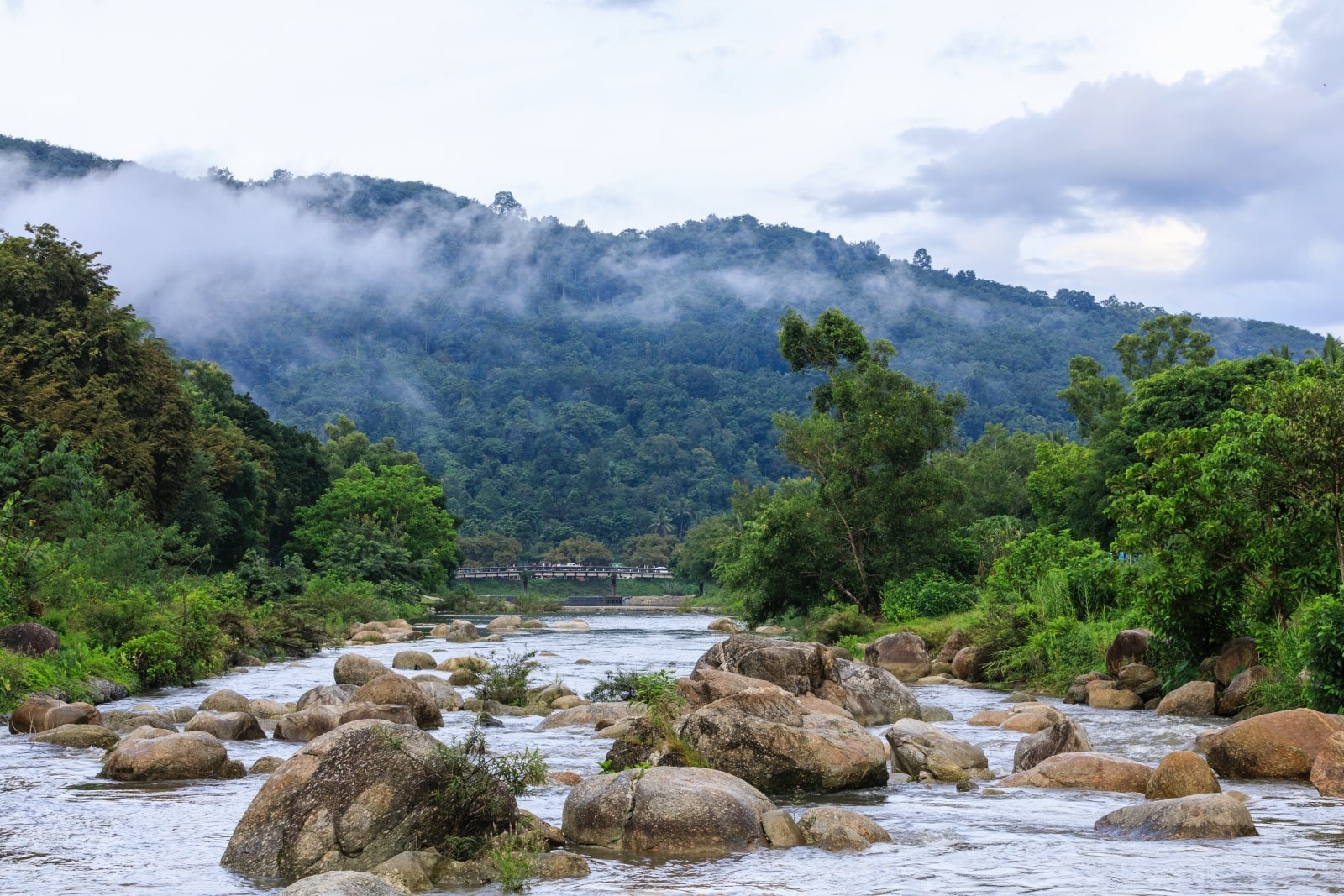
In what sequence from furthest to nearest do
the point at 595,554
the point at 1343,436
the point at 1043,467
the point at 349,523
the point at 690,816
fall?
the point at 595,554
the point at 349,523
the point at 1043,467
the point at 1343,436
the point at 690,816

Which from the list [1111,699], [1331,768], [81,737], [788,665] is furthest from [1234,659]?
[81,737]

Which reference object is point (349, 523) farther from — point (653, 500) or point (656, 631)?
point (653, 500)

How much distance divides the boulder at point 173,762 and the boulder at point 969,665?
2069cm

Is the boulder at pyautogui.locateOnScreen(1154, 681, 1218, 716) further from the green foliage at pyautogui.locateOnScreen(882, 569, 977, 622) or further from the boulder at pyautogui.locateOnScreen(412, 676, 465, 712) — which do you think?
the green foliage at pyautogui.locateOnScreen(882, 569, 977, 622)

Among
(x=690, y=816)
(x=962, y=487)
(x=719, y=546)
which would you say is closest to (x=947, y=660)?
(x=962, y=487)

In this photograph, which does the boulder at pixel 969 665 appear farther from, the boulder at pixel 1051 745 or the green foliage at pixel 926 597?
the boulder at pixel 1051 745

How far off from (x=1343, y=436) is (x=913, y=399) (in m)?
25.9

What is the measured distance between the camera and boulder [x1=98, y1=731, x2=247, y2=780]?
15422 millimetres

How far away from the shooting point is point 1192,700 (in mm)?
21453

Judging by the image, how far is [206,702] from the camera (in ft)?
76.3

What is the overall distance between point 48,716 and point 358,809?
38.5 feet

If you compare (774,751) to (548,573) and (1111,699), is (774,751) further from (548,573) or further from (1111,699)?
(548,573)

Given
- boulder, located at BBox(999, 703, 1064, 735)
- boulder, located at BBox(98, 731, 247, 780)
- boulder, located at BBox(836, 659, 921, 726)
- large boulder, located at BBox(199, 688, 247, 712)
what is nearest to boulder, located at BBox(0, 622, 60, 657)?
large boulder, located at BBox(199, 688, 247, 712)

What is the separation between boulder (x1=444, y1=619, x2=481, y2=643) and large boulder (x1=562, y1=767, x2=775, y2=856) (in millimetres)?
44742
